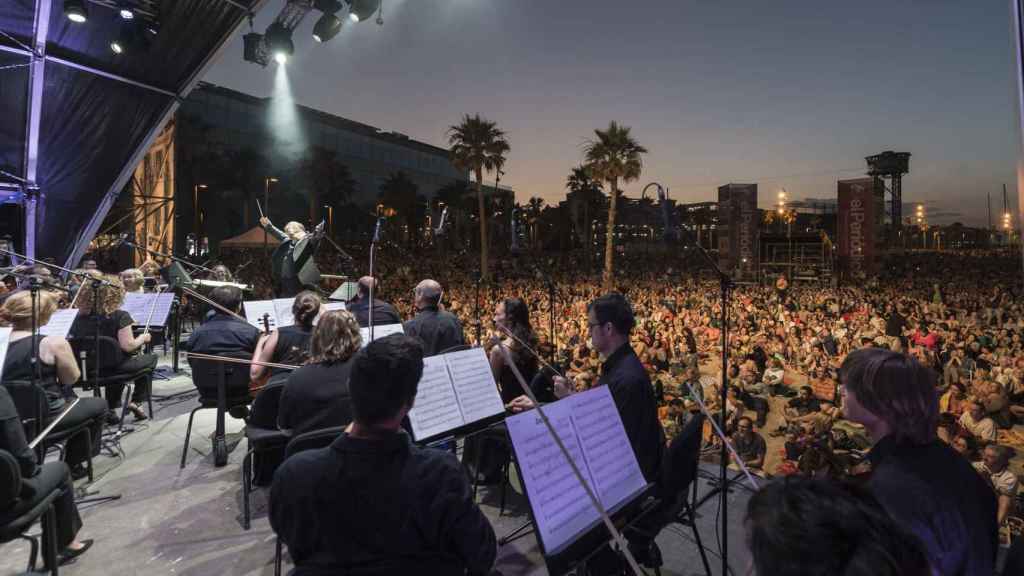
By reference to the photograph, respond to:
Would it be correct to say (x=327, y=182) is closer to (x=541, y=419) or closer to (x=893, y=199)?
(x=541, y=419)

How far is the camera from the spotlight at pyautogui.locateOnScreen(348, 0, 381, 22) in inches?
320

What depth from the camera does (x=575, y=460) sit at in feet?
6.46

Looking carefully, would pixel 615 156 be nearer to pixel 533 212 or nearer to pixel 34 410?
pixel 34 410

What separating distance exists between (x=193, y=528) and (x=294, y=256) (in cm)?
348

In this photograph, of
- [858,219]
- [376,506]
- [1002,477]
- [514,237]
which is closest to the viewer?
[376,506]

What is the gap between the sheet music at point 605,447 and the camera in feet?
6.73

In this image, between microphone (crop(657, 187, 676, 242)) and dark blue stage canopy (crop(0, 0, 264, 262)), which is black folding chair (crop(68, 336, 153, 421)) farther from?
microphone (crop(657, 187, 676, 242))

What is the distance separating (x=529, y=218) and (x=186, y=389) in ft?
197

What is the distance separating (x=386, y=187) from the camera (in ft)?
185

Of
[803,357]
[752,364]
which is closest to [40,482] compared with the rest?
[752,364]

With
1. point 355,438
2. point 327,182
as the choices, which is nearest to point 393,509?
point 355,438

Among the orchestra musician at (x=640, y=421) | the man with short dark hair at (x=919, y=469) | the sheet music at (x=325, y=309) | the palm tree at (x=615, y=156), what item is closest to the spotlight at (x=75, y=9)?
the sheet music at (x=325, y=309)

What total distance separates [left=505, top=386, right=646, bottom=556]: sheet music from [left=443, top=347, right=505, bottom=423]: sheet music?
1282mm

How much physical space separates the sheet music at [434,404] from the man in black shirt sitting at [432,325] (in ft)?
6.02
